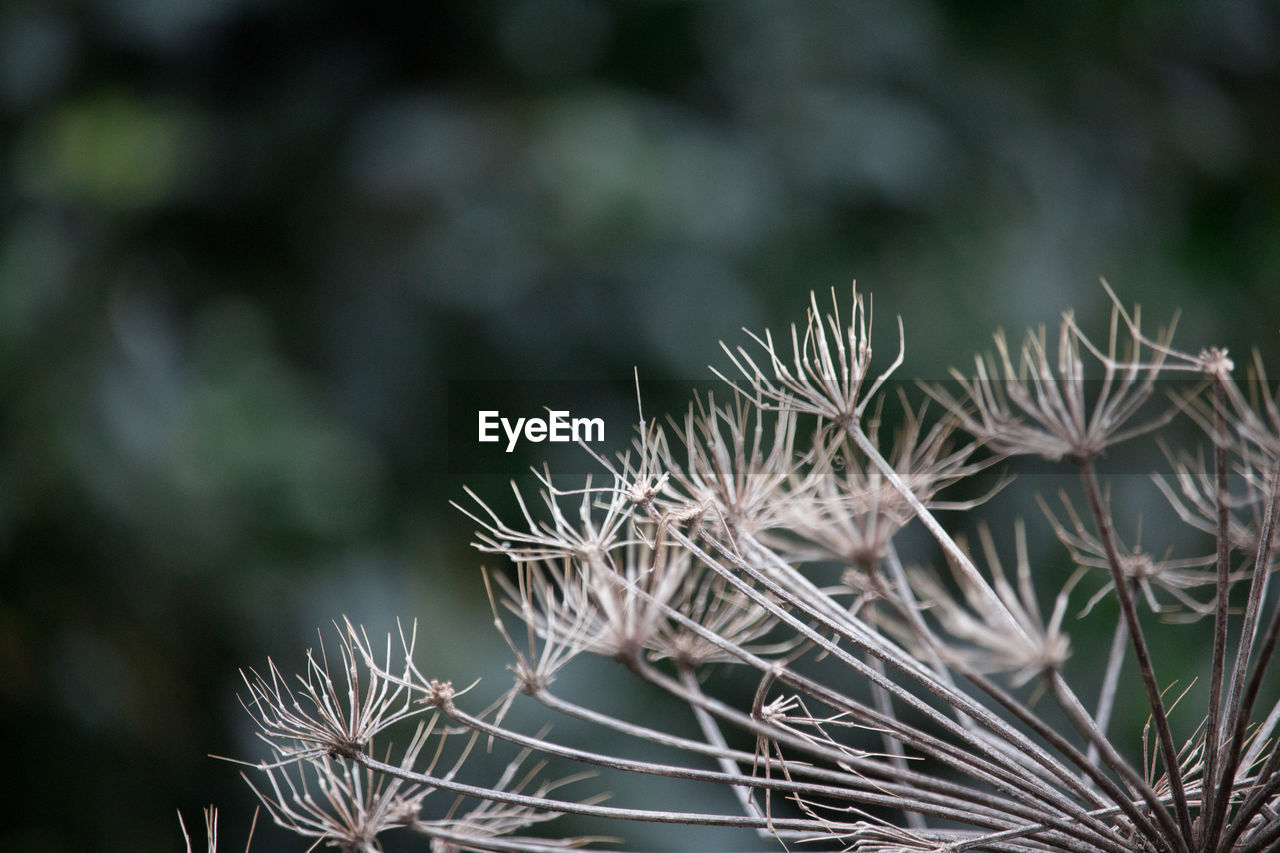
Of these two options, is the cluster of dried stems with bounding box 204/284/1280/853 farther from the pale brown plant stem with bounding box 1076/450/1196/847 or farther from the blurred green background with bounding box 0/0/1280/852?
the blurred green background with bounding box 0/0/1280/852

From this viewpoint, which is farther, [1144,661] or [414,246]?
[414,246]

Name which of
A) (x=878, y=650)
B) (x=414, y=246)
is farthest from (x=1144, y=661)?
(x=414, y=246)

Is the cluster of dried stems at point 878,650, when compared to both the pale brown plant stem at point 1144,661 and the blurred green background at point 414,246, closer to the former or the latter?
the pale brown plant stem at point 1144,661

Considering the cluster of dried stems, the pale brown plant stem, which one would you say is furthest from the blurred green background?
the pale brown plant stem

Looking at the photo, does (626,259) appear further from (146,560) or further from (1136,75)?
(1136,75)

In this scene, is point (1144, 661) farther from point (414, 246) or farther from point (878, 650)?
point (414, 246)

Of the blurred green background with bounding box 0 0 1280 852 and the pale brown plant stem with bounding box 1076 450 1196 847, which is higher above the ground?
the blurred green background with bounding box 0 0 1280 852

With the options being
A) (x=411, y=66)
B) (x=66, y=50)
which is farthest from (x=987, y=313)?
(x=66, y=50)

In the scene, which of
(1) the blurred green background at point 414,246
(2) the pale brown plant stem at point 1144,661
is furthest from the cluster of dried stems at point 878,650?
(1) the blurred green background at point 414,246

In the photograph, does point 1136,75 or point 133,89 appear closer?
point 133,89
